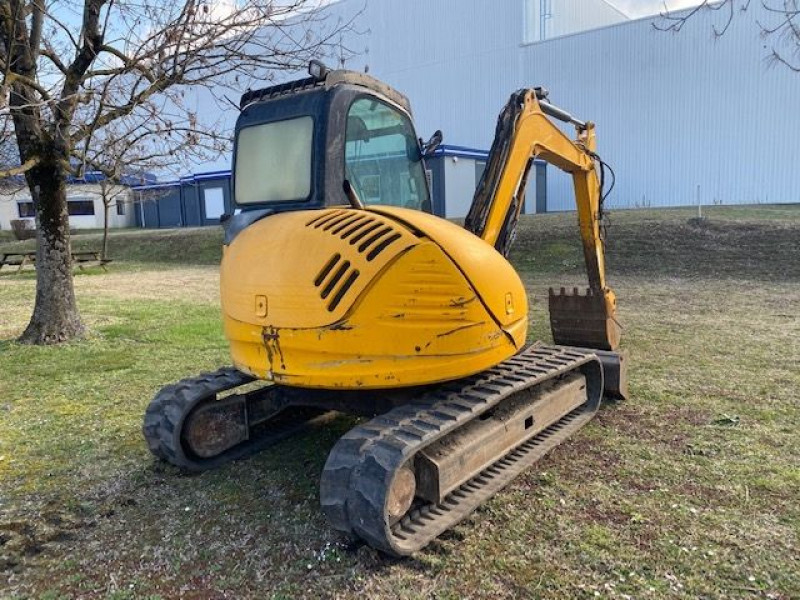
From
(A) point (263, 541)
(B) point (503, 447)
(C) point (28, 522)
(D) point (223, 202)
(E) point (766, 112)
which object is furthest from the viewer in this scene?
(D) point (223, 202)

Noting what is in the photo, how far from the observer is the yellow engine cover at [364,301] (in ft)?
10.8

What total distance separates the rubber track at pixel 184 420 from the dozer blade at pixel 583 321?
3006mm

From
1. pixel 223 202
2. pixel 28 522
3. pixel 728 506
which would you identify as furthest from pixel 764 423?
pixel 223 202

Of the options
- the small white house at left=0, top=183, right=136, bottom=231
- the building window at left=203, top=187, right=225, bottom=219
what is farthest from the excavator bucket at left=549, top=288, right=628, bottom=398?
the small white house at left=0, top=183, right=136, bottom=231

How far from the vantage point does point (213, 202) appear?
39625 mm

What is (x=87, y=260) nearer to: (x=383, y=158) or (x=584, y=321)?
(x=584, y=321)

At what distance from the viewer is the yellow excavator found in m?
3.30

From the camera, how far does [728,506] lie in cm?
367

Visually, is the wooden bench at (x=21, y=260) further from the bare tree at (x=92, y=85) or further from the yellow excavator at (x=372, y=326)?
the yellow excavator at (x=372, y=326)

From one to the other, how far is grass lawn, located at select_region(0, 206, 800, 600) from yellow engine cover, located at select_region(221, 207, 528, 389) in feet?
2.88

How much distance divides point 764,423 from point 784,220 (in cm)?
1520

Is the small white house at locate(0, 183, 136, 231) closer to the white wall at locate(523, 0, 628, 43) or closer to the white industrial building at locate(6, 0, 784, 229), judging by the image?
the white industrial building at locate(6, 0, 784, 229)

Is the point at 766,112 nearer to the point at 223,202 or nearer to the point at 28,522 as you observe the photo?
the point at 223,202

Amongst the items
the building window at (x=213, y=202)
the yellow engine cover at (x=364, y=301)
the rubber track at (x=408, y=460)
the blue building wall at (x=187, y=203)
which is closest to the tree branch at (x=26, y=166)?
the yellow engine cover at (x=364, y=301)
